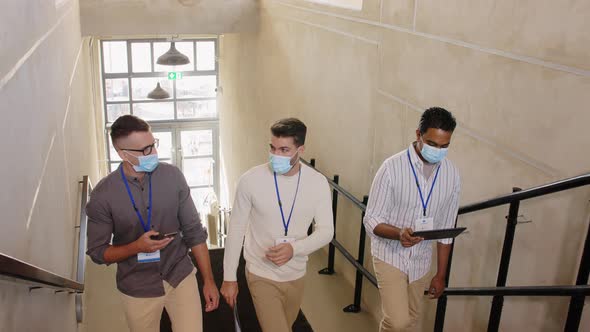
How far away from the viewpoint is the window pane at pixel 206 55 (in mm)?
15109

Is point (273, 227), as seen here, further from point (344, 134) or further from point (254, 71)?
point (254, 71)

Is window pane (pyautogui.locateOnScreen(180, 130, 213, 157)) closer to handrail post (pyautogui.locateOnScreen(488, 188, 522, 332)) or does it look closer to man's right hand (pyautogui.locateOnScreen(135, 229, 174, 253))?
man's right hand (pyautogui.locateOnScreen(135, 229, 174, 253))

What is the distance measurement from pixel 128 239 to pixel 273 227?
750mm

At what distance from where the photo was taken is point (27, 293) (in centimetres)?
211

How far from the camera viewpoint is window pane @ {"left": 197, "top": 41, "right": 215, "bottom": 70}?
15109 millimetres

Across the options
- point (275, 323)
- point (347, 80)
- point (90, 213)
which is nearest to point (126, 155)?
point (90, 213)

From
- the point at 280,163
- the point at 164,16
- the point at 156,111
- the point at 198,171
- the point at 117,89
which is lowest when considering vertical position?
the point at 198,171

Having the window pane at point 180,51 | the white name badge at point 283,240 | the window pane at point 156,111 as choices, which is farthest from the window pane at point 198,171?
the white name badge at point 283,240

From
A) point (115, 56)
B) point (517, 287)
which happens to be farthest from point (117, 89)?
point (517, 287)

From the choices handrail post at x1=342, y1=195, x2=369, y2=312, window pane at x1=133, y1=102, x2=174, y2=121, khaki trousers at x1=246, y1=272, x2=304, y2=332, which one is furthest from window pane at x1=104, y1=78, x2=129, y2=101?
khaki trousers at x1=246, y1=272, x2=304, y2=332

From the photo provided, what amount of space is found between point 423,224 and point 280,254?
0.82 m

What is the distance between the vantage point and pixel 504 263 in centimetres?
292

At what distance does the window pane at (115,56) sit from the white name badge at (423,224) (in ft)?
42.6

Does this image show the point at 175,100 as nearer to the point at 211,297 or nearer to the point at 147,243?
the point at 211,297
